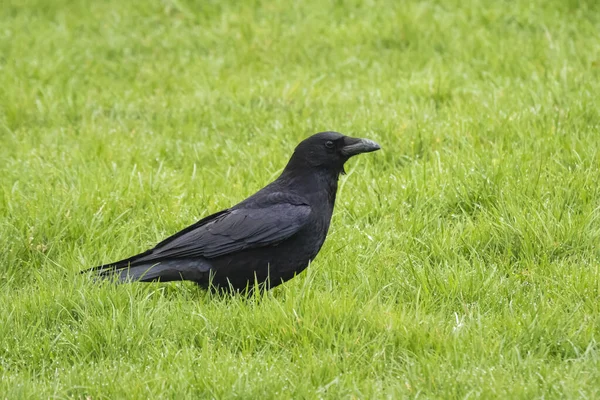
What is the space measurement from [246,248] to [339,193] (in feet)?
4.46

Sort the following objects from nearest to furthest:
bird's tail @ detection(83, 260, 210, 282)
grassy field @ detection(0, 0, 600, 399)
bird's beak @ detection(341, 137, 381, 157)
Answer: grassy field @ detection(0, 0, 600, 399) < bird's tail @ detection(83, 260, 210, 282) < bird's beak @ detection(341, 137, 381, 157)

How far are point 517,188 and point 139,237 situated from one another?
2.37 meters

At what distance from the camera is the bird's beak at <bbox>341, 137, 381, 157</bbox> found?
518 centimetres

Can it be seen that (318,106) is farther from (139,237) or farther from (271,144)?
(139,237)

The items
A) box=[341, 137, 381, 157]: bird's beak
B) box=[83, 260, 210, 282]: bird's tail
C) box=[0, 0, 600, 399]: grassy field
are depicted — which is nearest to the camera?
box=[0, 0, 600, 399]: grassy field

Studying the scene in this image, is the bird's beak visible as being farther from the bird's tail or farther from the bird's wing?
the bird's tail

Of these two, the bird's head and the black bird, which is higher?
the bird's head

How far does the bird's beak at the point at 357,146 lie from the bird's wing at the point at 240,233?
0.42 m

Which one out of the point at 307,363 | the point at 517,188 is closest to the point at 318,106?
the point at 517,188

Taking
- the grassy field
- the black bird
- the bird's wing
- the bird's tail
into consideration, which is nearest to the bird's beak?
the black bird

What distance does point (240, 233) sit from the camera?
500 cm

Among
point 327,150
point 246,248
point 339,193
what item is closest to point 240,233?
point 246,248

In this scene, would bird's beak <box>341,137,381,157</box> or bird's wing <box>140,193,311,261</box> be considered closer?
bird's wing <box>140,193,311,261</box>

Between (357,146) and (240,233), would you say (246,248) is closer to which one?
(240,233)
